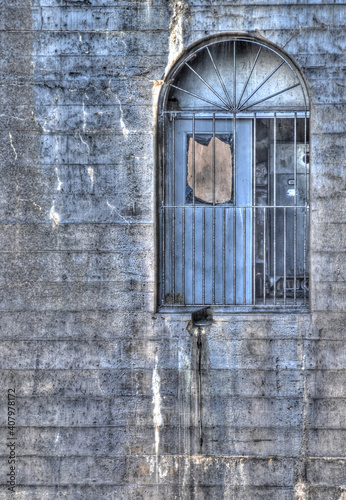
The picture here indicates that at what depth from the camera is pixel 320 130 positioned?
4.50 m

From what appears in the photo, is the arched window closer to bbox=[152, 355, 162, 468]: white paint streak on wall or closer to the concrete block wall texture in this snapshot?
the concrete block wall texture

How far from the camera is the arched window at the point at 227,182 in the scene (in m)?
4.73

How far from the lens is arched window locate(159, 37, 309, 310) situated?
186 inches

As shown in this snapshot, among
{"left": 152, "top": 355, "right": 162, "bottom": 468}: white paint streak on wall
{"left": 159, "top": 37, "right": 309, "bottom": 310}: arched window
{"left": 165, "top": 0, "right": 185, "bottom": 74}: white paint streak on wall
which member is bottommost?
{"left": 152, "top": 355, "right": 162, "bottom": 468}: white paint streak on wall

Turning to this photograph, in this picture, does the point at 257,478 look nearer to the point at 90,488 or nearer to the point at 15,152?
the point at 90,488

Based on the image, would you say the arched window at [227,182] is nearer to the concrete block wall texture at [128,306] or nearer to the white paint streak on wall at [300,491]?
the concrete block wall texture at [128,306]

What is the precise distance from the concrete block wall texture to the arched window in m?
0.28

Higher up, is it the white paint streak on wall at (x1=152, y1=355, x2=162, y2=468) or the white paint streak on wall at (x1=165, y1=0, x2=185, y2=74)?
the white paint streak on wall at (x1=165, y1=0, x2=185, y2=74)

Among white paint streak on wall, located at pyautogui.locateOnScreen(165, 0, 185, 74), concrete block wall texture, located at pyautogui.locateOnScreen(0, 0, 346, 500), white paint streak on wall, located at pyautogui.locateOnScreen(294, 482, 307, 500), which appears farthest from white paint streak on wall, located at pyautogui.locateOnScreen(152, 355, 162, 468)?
white paint streak on wall, located at pyautogui.locateOnScreen(165, 0, 185, 74)

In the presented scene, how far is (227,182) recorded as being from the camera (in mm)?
4773

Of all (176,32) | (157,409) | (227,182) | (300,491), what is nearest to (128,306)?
(157,409)

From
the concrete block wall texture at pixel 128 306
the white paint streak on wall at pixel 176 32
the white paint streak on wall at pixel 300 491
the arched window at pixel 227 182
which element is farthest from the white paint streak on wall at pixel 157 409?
the white paint streak on wall at pixel 176 32

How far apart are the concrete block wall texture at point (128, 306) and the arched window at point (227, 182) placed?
28 centimetres

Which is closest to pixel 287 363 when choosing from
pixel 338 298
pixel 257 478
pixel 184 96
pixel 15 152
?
pixel 338 298
